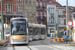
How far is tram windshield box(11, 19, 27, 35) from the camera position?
22.2 meters

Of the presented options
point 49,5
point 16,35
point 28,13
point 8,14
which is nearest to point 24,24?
point 16,35

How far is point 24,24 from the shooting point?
22703mm

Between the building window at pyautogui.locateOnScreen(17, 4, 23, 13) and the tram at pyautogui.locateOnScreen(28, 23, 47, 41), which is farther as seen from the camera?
the building window at pyautogui.locateOnScreen(17, 4, 23, 13)

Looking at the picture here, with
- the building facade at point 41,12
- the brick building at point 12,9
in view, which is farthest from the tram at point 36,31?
the building facade at point 41,12

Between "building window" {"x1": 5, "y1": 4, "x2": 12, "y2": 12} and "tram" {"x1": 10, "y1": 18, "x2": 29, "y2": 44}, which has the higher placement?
"building window" {"x1": 5, "y1": 4, "x2": 12, "y2": 12}

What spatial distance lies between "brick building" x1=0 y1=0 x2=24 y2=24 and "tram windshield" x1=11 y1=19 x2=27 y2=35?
34470 millimetres

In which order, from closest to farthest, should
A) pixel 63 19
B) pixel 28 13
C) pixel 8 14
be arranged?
pixel 8 14 < pixel 28 13 < pixel 63 19

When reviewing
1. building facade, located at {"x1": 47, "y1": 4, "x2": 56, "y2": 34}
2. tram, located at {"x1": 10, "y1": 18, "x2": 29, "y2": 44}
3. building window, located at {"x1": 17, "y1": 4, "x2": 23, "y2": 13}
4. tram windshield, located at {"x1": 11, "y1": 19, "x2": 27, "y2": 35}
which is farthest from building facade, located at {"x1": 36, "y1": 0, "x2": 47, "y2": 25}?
tram, located at {"x1": 10, "y1": 18, "x2": 29, "y2": 44}

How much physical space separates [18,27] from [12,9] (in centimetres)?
3713

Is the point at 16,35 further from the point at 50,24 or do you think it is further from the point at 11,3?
the point at 50,24

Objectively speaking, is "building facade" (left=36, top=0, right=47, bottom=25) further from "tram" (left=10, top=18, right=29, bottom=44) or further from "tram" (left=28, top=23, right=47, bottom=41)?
"tram" (left=10, top=18, right=29, bottom=44)

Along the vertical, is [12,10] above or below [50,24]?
above

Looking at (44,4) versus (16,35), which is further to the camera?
(44,4)

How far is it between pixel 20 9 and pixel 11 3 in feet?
10.2
